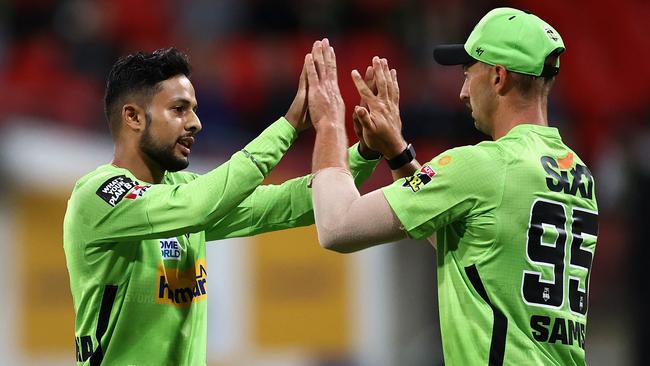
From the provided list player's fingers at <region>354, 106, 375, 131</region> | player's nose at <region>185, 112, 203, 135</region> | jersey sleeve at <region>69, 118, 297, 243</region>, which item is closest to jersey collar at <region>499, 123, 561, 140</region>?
player's fingers at <region>354, 106, 375, 131</region>

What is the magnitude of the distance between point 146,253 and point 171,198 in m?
0.38

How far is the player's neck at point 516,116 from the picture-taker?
4.38 metres

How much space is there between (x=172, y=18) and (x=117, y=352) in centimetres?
868

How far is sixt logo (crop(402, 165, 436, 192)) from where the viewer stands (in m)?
4.18

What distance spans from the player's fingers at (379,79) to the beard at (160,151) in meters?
0.89

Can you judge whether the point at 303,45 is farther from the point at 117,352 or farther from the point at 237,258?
the point at 117,352

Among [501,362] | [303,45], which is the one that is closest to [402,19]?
[303,45]

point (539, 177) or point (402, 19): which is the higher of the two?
point (402, 19)

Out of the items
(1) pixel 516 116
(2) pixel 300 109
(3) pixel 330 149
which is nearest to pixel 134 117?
(2) pixel 300 109

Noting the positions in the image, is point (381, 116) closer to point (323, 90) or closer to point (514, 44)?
point (323, 90)

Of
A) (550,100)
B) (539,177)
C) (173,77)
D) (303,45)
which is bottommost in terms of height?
(539,177)

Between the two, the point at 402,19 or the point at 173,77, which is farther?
the point at 402,19

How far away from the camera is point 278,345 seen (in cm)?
995

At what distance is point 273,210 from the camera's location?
511 cm
